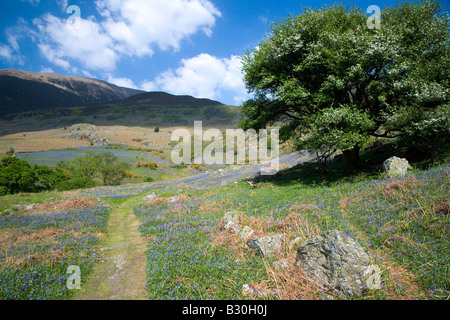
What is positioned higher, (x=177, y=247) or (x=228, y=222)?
(x=228, y=222)

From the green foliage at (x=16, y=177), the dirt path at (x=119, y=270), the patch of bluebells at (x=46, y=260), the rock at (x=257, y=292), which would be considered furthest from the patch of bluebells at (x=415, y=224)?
the green foliage at (x=16, y=177)

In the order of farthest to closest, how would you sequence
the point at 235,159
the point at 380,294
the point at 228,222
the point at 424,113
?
the point at 235,159
the point at 424,113
the point at 228,222
the point at 380,294

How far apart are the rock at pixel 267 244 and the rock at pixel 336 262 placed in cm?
144

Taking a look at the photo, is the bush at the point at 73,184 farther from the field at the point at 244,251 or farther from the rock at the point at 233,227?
the rock at the point at 233,227

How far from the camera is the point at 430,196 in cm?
875

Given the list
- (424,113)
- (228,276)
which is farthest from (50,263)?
(424,113)

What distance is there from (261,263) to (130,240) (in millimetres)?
8962

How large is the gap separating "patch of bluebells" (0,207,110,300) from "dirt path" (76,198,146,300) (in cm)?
47

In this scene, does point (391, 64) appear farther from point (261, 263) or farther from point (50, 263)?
point (50, 263)

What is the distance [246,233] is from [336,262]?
440 cm

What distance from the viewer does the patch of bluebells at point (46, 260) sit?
7.12 metres

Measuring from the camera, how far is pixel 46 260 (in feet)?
29.6

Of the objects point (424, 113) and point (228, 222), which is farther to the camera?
point (424, 113)

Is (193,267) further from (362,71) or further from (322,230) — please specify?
(362,71)
